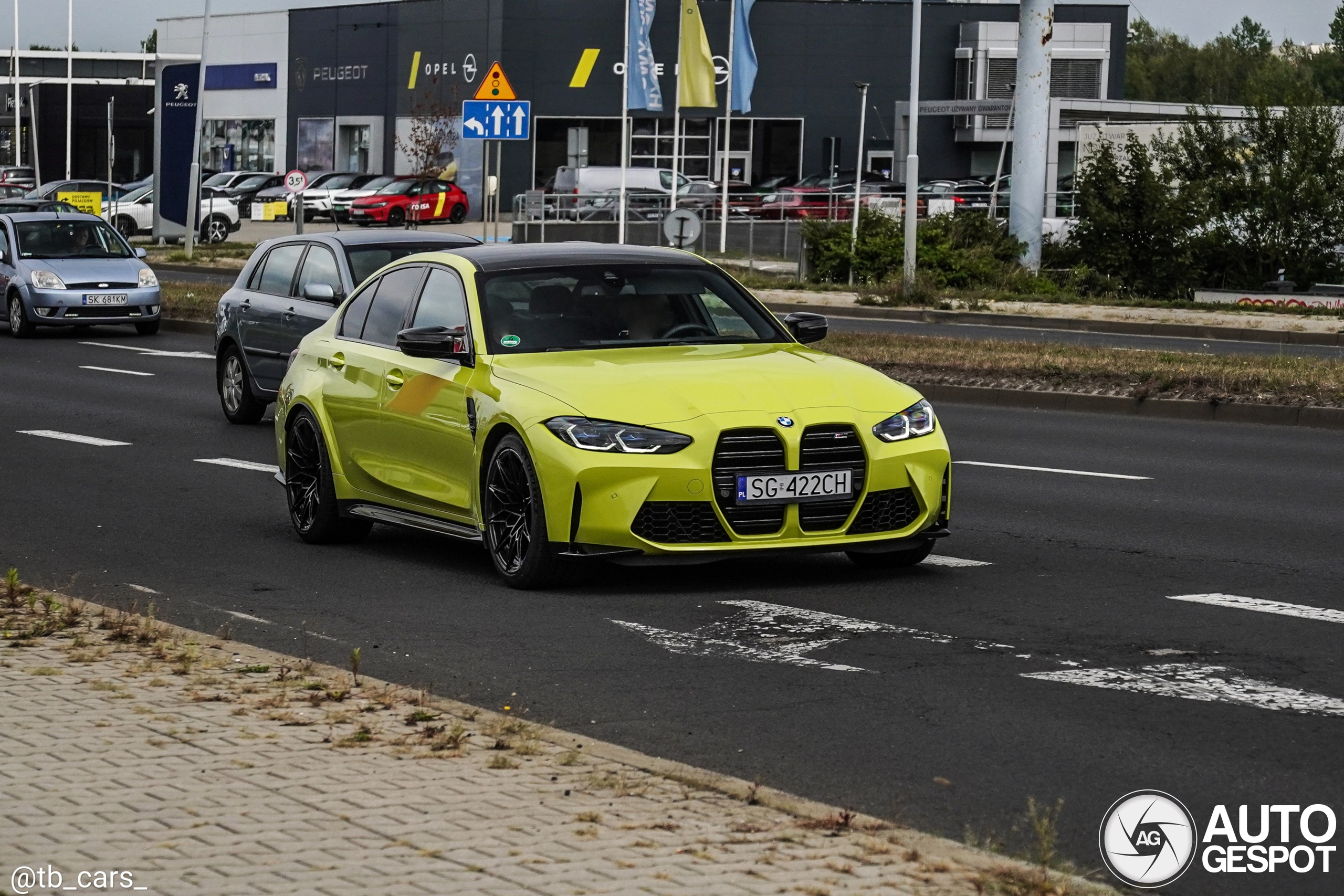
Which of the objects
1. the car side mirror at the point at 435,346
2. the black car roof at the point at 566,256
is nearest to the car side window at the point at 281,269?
the black car roof at the point at 566,256

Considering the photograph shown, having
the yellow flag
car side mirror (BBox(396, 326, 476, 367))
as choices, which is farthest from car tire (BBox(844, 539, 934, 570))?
the yellow flag

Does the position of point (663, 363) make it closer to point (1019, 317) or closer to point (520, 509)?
point (520, 509)

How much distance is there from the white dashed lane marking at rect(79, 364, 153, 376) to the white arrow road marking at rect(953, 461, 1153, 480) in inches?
436

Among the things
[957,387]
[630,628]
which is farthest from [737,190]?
[630,628]

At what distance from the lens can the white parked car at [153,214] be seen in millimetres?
60531

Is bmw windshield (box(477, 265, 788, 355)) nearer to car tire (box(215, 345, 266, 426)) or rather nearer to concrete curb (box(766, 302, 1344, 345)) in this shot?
car tire (box(215, 345, 266, 426))

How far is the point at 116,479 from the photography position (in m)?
13.8

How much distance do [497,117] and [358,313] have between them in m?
18.4

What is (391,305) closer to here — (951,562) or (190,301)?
(951,562)

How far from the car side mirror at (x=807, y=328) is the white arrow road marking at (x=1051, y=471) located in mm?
3787

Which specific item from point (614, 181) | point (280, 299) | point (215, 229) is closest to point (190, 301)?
point (280, 299)

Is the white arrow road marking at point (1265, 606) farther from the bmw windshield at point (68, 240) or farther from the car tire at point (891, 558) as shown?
the bmw windshield at point (68, 240)

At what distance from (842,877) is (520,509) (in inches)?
187

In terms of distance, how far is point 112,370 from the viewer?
23.4 metres
